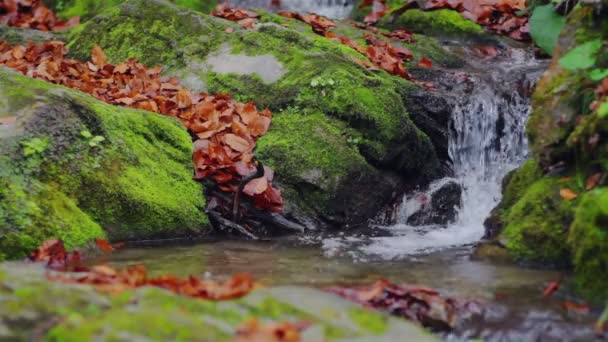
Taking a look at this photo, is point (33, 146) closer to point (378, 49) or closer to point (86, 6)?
point (378, 49)

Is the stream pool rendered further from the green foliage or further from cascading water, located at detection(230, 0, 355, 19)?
cascading water, located at detection(230, 0, 355, 19)

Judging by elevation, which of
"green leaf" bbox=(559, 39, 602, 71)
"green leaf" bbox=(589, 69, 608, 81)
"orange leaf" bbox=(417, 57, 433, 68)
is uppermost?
"green leaf" bbox=(559, 39, 602, 71)

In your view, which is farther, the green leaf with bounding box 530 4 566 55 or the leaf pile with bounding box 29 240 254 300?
the green leaf with bounding box 530 4 566 55

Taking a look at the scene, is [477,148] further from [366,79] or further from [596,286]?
[596,286]

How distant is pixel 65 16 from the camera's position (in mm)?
9141

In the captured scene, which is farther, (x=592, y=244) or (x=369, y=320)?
(x=592, y=244)

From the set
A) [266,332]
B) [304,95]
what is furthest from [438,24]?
[266,332]

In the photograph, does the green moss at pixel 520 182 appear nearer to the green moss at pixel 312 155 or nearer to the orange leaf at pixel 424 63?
the green moss at pixel 312 155

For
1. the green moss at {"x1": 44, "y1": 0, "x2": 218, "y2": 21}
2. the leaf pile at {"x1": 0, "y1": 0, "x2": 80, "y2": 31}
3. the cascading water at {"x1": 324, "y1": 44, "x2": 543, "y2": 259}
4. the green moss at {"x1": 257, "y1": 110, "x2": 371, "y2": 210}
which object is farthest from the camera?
the green moss at {"x1": 44, "y1": 0, "x2": 218, "y2": 21}

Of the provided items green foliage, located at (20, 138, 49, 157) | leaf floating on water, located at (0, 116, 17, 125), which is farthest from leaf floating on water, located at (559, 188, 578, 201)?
leaf floating on water, located at (0, 116, 17, 125)

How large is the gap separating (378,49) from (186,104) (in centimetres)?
233

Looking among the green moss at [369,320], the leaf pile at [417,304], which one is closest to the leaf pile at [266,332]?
the green moss at [369,320]

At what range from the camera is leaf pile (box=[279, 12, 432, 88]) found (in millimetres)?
6863

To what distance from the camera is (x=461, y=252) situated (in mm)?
4578
